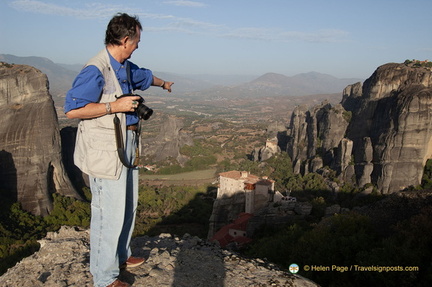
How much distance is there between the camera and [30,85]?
2827cm

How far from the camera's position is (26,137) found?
27.6 metres

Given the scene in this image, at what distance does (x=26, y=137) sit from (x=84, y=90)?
28.4 m

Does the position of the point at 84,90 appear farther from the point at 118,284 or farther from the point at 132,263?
the point at 132,263

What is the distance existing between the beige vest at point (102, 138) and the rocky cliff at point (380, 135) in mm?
32424

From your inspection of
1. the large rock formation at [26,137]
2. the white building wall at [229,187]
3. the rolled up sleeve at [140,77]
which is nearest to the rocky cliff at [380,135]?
the white building wall at [229,187]

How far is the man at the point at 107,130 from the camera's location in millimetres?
2986

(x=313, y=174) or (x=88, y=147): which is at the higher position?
(x=88, y=147)

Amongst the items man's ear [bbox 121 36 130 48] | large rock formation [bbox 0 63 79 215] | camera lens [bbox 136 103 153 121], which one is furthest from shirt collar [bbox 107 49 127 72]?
large rock formation [bbox 0 63 79 215]

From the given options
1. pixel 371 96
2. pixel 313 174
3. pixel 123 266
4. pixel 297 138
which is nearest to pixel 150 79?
pixel 123 266

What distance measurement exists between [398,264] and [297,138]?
1655 inches

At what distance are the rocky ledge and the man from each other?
2.22 ft

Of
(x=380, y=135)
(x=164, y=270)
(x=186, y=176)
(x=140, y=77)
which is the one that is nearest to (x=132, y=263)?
(x=164, y=270)

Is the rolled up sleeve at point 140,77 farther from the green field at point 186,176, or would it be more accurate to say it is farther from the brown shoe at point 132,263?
the green field at point 186,176

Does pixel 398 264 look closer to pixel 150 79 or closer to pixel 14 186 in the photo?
pixel 150 79
